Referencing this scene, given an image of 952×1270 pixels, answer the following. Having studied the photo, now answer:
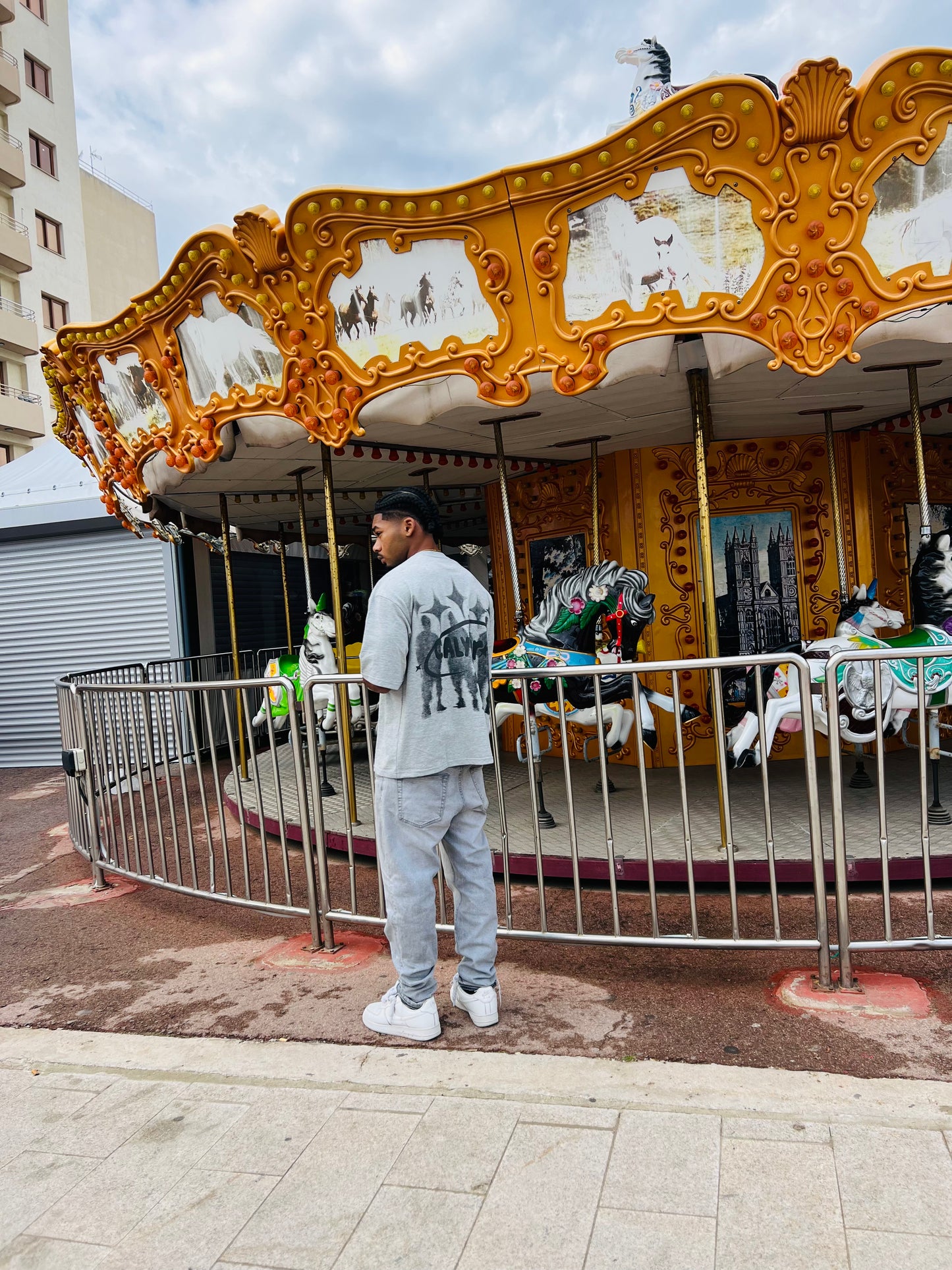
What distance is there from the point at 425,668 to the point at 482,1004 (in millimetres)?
1248

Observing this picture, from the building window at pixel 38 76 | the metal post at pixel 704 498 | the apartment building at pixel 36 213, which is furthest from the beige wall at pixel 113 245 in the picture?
the metal post at pixel 704 498

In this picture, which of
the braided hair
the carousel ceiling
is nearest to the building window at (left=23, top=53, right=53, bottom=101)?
the carousel ceiling

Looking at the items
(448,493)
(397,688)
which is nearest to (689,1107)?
(397,688)

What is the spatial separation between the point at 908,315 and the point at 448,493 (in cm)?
657

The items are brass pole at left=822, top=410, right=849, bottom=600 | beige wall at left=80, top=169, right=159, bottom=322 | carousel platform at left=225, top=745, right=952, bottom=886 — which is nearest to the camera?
carousel platform at left=225, top=745, right=952, bottom=886

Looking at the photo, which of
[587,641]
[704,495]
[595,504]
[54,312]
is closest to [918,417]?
[704,495]

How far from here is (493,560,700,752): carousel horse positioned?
5.96 meters

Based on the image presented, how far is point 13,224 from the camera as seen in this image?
2517 cm

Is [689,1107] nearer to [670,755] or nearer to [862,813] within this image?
[862,813]

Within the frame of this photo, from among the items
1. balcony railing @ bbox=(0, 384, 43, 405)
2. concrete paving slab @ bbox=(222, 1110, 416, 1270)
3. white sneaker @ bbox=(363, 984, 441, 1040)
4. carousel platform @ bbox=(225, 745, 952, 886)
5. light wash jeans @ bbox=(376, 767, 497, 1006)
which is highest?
balcony railing @ bbox=(0, 384, 43, 405)

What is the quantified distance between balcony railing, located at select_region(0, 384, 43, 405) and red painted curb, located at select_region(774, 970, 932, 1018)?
90.6 feet

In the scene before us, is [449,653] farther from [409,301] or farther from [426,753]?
[409,301]

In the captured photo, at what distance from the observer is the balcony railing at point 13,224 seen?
974 inches

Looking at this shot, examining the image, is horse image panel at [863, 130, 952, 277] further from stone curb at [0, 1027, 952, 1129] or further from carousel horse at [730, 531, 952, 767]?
stone curb at [0, 1027, 952, 1129]
